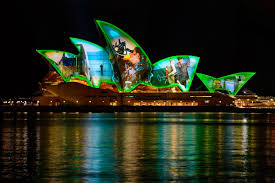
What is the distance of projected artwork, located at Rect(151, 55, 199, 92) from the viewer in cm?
8625

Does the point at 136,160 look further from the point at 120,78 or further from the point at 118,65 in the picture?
the point at 120,78

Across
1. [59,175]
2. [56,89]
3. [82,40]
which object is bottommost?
[59,175]

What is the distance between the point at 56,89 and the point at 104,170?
70.4m

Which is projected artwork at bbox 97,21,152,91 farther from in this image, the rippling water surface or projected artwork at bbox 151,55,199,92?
the rippling water surface

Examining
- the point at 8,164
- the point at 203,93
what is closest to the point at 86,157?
the point at 8,164

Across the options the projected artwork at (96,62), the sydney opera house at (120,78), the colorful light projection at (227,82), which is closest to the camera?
the projected artwork at (96,62)

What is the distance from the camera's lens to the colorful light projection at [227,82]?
90.9m

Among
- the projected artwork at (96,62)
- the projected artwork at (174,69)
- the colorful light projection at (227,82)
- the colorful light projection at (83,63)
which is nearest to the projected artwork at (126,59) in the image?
the projected artwork at (96,62)

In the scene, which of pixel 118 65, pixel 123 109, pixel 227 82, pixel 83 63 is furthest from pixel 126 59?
pixel 227 82

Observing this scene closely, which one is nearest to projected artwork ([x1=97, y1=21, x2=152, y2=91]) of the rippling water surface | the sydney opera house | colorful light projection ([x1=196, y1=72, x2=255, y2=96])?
the sydney opera house

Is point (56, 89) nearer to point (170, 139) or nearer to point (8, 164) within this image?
point (170, 139)

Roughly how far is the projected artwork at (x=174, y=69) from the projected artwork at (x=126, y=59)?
4.99 feet

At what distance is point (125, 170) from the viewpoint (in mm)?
14797

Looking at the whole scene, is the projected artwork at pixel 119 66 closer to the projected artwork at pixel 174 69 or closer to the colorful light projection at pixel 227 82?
the projected artwork at pixel 174 69
